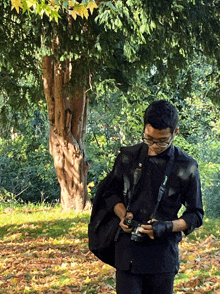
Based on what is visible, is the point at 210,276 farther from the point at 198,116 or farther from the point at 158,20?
the point at 198,116

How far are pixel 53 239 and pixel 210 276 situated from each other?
3.40 meters

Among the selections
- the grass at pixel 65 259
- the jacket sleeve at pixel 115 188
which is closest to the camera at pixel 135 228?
the jacket sleeve at pixel 115 188

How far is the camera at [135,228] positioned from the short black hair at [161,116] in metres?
0.48

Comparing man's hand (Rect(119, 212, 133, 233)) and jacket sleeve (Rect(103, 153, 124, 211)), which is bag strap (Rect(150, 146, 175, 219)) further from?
jacket sleeve (Rect(103, 153, 124, 211))

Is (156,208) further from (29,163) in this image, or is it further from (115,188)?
(29,163)

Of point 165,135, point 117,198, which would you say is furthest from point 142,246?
point 165,135

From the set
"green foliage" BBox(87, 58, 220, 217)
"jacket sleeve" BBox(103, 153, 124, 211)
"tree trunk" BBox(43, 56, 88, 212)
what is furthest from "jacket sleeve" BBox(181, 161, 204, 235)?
"green foliage" BBox(87, 58, 220, 217)

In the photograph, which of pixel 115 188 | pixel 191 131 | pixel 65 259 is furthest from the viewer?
pixel 191 131

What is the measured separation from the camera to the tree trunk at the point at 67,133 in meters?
9.50

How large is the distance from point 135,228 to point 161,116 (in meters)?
0.56

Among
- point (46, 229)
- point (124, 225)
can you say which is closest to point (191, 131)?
point (46, 229)

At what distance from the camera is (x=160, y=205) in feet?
7.48

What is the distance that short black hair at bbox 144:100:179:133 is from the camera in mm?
2225

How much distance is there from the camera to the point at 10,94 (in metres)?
9.66
